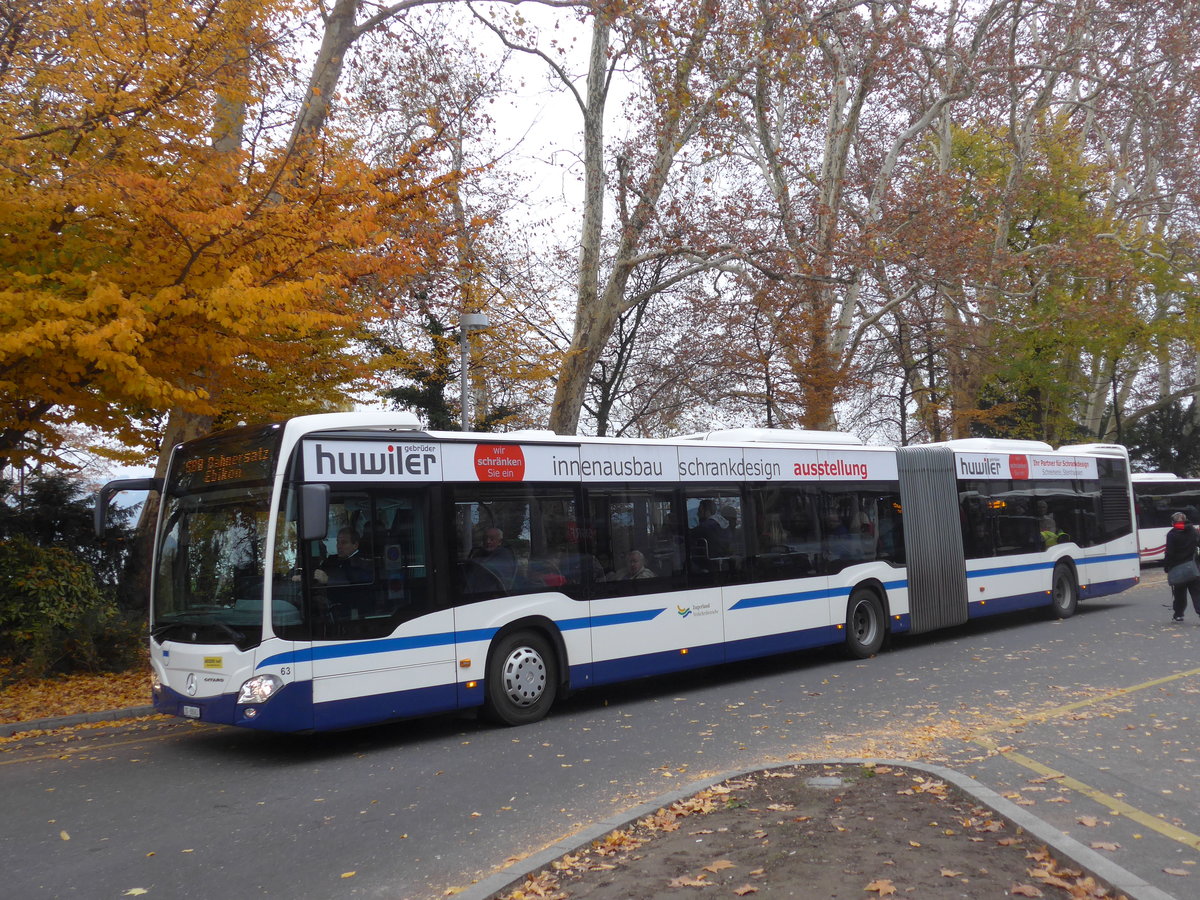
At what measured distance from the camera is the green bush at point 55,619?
12578 millimetres

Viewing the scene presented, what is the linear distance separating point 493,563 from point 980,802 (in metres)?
5.14

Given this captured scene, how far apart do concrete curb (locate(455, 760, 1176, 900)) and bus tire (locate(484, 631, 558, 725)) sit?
10.9 feet

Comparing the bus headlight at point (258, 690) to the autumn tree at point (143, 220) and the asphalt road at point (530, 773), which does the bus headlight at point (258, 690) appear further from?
the autumn tree at point (143, 220)

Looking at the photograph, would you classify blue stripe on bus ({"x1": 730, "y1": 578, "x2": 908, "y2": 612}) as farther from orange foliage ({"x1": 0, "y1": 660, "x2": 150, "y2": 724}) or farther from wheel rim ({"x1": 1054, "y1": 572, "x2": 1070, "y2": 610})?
orange foliage ({"x1": 0, "y1": 660, "x2": 150, "y2": 724})

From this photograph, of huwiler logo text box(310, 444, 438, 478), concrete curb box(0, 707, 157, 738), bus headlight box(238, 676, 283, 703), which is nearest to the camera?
bus headlight box(238, 676, 283, 703)

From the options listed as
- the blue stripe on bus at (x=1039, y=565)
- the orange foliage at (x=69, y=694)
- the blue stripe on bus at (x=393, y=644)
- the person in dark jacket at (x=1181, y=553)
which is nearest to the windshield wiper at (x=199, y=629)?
the blue stripe on bus at (x=393, y=644)

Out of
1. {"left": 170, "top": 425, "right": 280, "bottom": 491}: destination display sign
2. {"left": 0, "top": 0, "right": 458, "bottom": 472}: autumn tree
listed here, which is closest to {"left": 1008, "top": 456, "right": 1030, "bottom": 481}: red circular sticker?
{"left": 0, "top": 0, "right": 458, "bottom": 472}: autumn tree

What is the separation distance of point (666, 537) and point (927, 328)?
2048 centimetres

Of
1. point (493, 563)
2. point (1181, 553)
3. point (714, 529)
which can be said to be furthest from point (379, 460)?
point (1181, 553)

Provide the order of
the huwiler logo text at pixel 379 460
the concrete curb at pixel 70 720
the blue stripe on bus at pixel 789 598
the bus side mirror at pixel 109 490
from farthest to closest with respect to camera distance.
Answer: the blue stripe on bus at pixel 789 598
the concrete curb at pixel 70 720
the bus side mirror at pixel 109 490
the huwiler logo text at pixel 379 460

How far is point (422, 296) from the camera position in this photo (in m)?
20.2

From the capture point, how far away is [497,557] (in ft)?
32.4

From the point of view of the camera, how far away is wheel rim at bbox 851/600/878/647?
14.3m

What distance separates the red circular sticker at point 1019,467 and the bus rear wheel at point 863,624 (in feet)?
14.9
